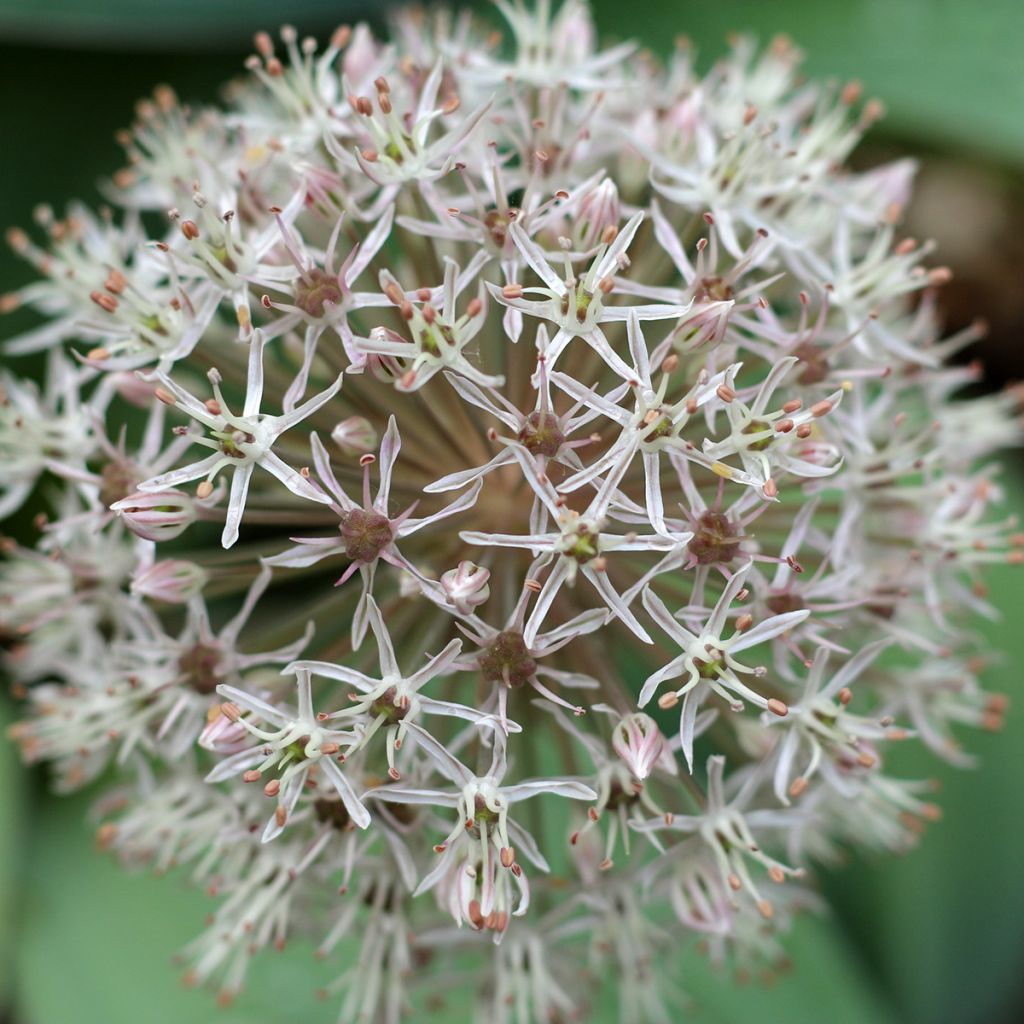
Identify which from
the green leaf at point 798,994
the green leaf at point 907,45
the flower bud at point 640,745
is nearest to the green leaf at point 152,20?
the green leaf at point 907,45

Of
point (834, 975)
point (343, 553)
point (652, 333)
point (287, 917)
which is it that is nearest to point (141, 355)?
point (343, 553)

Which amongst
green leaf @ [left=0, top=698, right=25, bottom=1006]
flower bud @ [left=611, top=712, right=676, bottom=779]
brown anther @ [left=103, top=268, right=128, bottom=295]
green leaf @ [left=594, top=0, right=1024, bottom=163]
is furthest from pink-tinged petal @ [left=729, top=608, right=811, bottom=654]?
green leaf @ [left=0, top=698, right=25, bottom=1006]

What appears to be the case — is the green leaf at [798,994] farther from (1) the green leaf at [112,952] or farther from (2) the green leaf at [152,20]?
(2) the green leaf at [152,20]

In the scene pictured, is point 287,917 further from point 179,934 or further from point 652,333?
point 652,333

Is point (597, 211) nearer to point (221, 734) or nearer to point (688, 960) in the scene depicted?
point (221, 734)

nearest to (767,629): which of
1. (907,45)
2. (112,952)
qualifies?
(112,952)

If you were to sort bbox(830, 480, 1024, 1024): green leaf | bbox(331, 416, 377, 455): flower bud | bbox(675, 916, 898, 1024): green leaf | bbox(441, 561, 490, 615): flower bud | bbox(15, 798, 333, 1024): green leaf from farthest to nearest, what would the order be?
bbox(830, 480, 1024, 1024): green leaf, bbox(675, 916, 898, 1024): green leaf, bbox(15, 798, 333, 1024): green leaf, bbox(331, 416, 377, 455): flower bud, bbox(441, 561, 490, 615): flower bud

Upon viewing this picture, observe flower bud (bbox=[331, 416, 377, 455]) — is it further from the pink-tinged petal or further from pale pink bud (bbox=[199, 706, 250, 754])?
the pink-tinged petal

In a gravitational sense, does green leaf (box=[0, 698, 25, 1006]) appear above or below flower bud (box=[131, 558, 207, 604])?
below
